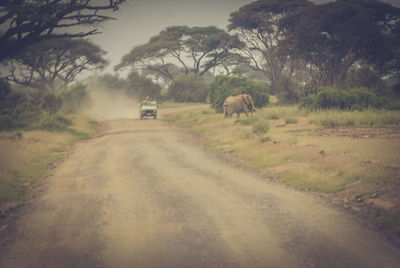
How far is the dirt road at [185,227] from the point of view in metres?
5.20

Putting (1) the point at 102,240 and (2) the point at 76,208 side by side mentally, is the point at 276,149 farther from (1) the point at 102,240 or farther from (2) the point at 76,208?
(1) the point at 102,240

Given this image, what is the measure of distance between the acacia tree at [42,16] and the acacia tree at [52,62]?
1877 cm

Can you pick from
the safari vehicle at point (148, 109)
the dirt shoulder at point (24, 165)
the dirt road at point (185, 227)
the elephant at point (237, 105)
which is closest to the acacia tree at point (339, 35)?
the elephant at point (237, 105)

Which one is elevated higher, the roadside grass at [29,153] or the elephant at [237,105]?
the elephant at [237,105]

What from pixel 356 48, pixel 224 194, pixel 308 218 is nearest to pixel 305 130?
pixel 224 194

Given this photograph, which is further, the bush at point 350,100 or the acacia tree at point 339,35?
the acacia tree at point 339,35

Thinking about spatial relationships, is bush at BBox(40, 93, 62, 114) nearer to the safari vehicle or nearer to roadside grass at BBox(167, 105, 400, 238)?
the safari vehicle

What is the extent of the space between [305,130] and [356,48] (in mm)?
19690

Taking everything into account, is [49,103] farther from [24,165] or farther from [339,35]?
[339,35]

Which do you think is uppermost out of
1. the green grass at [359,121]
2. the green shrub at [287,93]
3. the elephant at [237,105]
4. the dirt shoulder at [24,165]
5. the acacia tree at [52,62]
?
the acacia tree at [52,62]

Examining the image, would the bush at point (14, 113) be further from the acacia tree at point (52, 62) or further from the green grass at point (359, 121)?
the green grass at point (359, 121)

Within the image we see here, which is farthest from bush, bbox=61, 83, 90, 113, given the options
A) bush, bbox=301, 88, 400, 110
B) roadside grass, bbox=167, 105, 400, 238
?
bush, bbox=301, 88, 400, 110

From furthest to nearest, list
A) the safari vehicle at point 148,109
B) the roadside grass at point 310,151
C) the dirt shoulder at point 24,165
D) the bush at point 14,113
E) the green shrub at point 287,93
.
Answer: the green shrub at point 287,93 → the safari vehicle at point 148,109 → the bush at point 14,113 → the roadside grass at point 310,151 → the dirt shoulder at point 24,165

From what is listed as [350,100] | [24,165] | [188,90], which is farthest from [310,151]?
[188,90]
